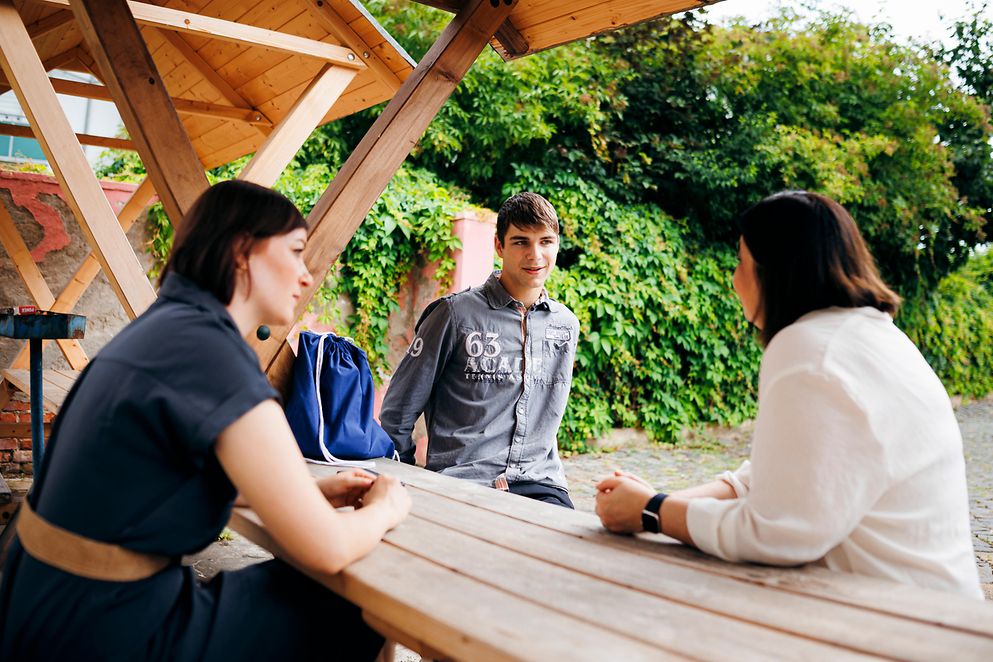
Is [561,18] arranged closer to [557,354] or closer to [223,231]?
[557,354]

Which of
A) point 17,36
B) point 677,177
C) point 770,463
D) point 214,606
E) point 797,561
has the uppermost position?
point 677,177

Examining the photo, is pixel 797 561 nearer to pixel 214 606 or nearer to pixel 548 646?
pixel 548 646

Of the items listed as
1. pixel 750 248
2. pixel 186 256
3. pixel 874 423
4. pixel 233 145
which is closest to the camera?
pixel 874 423

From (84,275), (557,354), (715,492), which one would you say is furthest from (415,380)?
(84,275)

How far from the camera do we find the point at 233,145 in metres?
6.72

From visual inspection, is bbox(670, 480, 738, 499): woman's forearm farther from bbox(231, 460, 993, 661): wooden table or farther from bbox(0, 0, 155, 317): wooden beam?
bbox(0, 0, 155, 317): wooden beam

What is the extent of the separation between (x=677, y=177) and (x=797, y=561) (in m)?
8.38

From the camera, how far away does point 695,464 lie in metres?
7.75

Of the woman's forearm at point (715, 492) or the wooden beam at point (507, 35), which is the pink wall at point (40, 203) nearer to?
the wooden beam at point (507, 35)

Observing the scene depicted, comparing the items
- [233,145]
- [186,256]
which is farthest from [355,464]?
[233,145]

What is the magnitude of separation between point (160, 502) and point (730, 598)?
3.35 feet

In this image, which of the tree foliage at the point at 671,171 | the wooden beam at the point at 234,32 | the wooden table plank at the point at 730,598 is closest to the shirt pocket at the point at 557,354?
the wooden table plank at the point at 730,598

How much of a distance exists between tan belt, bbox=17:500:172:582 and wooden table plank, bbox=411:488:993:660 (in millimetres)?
682

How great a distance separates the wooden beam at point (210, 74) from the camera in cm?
578
